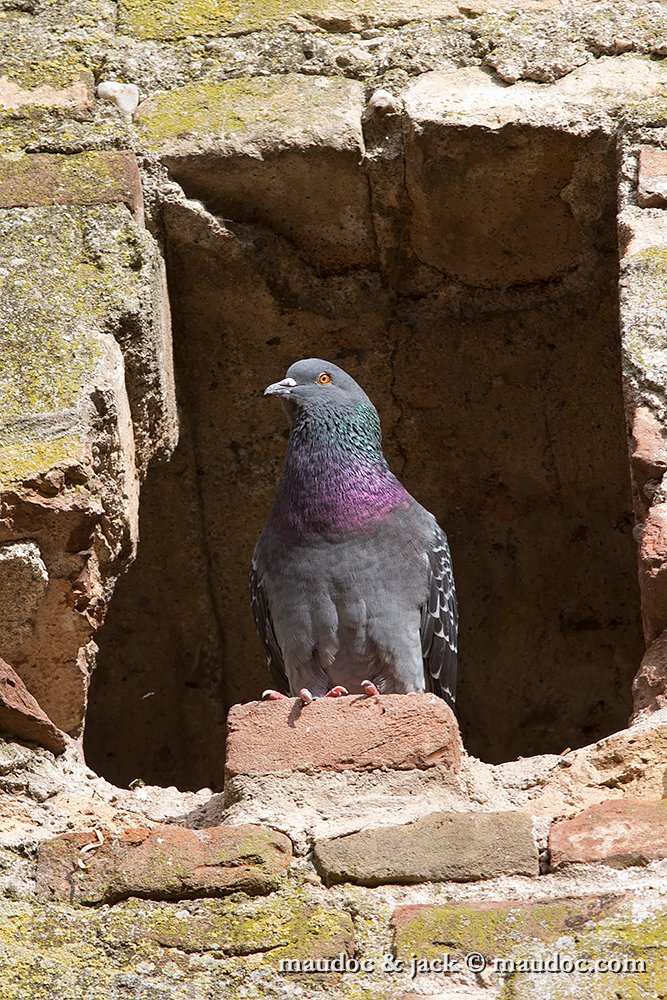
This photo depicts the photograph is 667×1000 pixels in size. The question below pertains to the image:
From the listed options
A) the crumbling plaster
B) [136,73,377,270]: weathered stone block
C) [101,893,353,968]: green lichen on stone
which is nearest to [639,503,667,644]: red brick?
the crumbling plaster

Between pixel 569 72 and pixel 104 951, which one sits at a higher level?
pixel 569 72

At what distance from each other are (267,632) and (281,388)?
2.43 feet

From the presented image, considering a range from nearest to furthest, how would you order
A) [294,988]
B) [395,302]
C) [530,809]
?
[294,988]
[530,809]
[395,302]

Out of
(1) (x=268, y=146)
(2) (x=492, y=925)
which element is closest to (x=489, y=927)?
(2) (x=492, y=925)

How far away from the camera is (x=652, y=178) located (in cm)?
397

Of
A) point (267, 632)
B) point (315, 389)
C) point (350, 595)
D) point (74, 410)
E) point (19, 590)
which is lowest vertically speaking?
point (267, 632)

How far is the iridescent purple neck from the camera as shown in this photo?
13.9ft

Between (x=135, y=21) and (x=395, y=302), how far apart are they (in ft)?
3.89

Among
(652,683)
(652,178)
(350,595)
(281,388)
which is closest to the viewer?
(652,683)

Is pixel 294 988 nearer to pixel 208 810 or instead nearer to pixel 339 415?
pixel 208 810

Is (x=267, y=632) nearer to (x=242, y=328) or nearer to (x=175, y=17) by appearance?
(x=242, y=328)

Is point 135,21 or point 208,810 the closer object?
point 208,810

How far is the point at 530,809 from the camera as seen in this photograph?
3.03 metres

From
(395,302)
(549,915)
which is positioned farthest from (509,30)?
(549,915)
